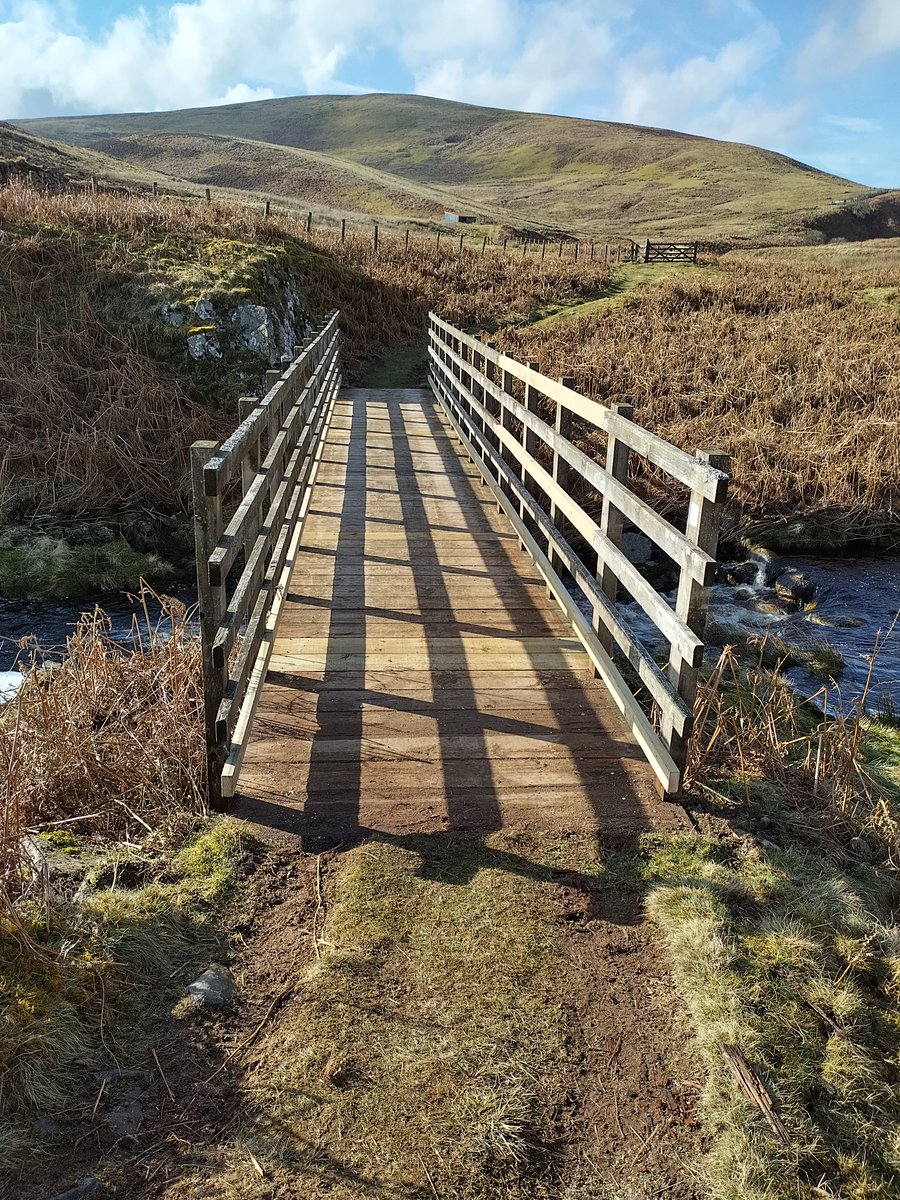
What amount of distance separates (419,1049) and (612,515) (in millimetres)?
3150

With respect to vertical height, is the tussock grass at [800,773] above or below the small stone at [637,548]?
above

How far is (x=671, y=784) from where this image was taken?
3955 millimetres

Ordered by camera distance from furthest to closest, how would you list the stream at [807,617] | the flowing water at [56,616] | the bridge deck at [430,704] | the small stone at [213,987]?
1. the flowing water at [56,616]
2. the stream at [807,617]
3. the bridge deck at [430,704]
4. the small stone at [213,987]

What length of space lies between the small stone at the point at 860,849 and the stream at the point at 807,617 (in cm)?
417

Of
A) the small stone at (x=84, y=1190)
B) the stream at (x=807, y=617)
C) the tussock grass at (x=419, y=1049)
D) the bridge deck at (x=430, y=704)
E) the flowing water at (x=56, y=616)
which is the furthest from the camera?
the flowing water at (x=56, y=616)

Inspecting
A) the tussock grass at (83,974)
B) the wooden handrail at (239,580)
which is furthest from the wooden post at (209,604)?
the tussock grass at (83,974)

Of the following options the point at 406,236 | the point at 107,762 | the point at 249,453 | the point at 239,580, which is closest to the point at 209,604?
the point at 239,580

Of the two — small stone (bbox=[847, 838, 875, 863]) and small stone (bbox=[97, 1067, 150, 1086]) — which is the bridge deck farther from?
small stone (bbox=[97, 1067, 150, 1086])

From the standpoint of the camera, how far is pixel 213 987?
117 inches

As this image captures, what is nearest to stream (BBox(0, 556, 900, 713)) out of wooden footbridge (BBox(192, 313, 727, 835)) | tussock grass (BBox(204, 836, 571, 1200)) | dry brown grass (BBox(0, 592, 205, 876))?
wooden footbridge (BBox(192, 313, 727, 835))

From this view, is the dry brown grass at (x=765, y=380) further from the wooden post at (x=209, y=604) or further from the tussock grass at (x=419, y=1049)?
the tussock grass at (x=419, y=1049)

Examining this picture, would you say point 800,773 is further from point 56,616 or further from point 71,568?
point 71,568

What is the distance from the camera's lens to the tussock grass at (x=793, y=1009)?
238cm

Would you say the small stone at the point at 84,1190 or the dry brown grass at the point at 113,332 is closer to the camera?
the small stone at the point at 84,1190
